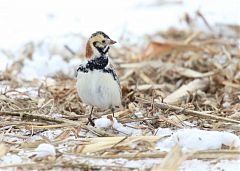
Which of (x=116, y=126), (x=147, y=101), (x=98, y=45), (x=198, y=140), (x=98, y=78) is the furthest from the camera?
(x=147, y=101)

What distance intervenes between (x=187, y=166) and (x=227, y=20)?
187 inches

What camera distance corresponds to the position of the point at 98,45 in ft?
12.6

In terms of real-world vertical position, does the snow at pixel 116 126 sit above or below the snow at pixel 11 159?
above

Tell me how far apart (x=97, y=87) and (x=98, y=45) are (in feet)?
0.84

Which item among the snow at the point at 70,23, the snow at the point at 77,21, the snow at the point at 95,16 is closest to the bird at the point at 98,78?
the snow at the point at 70,23

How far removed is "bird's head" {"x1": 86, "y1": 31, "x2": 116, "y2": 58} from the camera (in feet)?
12.5

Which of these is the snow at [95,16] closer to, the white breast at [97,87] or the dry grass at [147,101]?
the dry grass at [147,101]

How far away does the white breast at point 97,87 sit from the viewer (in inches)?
147

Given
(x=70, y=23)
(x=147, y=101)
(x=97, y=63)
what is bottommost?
(x=147, y=101)

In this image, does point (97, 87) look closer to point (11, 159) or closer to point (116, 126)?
point (116, 126)

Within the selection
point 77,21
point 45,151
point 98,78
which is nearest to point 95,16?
point 77,21

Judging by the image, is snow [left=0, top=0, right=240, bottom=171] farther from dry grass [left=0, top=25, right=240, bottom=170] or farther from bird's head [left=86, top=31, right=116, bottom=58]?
bird's head [left=86, top=31, right=116, bottom=58]

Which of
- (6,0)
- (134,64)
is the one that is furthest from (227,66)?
Result: (6,0)

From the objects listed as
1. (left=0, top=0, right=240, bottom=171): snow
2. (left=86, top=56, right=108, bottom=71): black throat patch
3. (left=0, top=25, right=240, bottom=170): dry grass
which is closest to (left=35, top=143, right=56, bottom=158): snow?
(left=0, top=25, right=240, bottom=170): dry grass
